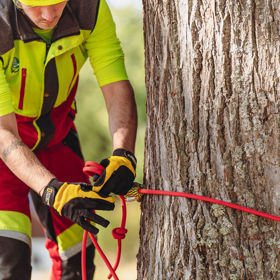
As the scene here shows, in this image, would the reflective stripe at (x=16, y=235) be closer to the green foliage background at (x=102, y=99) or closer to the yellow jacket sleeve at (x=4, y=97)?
the yellow jacket sleeve at (x=4, y=97)

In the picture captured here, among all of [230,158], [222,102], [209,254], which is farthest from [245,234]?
[222,102]

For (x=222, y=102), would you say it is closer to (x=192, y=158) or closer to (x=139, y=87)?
(x=192, y=158)

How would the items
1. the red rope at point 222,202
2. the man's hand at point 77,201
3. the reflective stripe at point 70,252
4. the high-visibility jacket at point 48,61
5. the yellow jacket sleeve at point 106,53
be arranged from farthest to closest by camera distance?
1. the reflective stripe at point 70,252
2. the yellow jacket sleeve at point 106,53
3. the high-visibility jacket at point 48,61
4. the man's hand at point 77,201
5. the red rope at point 222,202

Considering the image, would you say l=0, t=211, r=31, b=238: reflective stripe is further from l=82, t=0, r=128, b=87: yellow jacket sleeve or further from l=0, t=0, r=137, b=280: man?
l=82, t=0, r=128, b=87: yellow jacket sleeve

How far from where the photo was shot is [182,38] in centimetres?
185

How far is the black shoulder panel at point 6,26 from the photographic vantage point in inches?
85.9

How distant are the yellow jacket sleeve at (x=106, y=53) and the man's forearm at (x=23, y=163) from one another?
574 millimetres

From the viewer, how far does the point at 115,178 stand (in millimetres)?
2037

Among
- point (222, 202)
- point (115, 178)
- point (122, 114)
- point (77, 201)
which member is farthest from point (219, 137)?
point (122, 114)

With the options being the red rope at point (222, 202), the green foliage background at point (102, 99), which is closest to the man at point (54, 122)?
the red rope at point (222, 202)

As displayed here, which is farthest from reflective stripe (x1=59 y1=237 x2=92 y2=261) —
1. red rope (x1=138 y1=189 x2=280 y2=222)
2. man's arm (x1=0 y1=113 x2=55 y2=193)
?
red rope (x1=138 y1=189 x2=280 y2=222)

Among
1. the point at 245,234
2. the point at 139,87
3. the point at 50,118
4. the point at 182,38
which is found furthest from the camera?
the point at 139,87

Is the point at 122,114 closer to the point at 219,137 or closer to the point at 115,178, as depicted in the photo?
the point at 115,178

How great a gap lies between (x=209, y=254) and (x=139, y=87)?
4.79m
